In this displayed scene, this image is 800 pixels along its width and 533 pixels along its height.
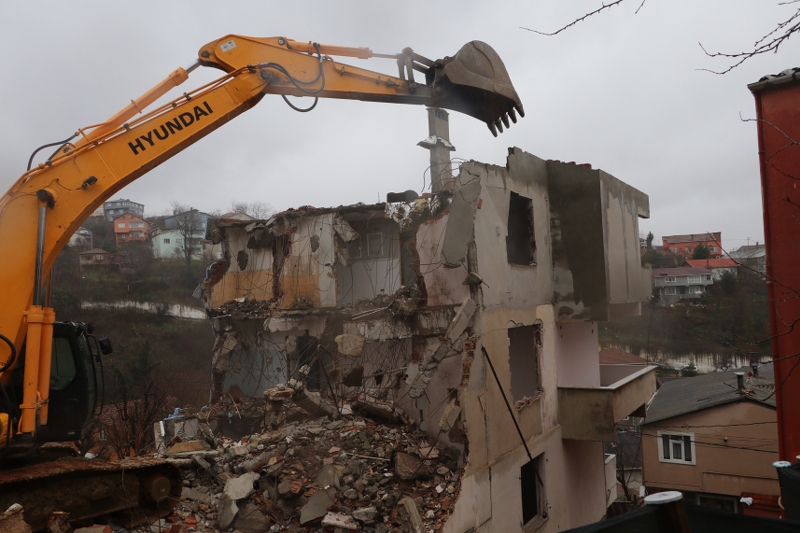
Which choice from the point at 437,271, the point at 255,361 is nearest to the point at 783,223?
the point at 437,271

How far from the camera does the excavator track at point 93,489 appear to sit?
5.77 m

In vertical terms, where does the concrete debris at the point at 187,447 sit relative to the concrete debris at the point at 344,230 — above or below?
below

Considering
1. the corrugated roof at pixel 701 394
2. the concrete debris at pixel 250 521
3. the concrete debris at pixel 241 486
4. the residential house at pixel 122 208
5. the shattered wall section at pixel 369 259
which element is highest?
the residential house at pixel 122 208

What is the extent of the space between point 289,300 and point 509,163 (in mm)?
7331

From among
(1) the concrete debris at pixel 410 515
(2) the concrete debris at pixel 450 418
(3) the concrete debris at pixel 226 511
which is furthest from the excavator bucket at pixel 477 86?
(3) the concrete debris at pixel 226 511

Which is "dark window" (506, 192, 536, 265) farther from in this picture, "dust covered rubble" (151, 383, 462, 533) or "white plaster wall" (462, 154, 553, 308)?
"dust covered rubble" (151, 383, 462, 533)

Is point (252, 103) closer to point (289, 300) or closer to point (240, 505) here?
point (240, 505)

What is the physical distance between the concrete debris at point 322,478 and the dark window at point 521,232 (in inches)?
183

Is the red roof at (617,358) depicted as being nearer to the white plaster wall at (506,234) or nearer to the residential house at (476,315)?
the residential house at (476,315)

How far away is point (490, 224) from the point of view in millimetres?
10547

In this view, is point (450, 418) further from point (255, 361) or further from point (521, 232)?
point (255, 361)

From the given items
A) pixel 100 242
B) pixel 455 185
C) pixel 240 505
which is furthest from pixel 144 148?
pixel 100 242

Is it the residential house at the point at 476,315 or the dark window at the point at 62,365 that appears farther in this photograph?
the residential house at the point at 476,315

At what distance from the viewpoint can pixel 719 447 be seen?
21.2 metres
